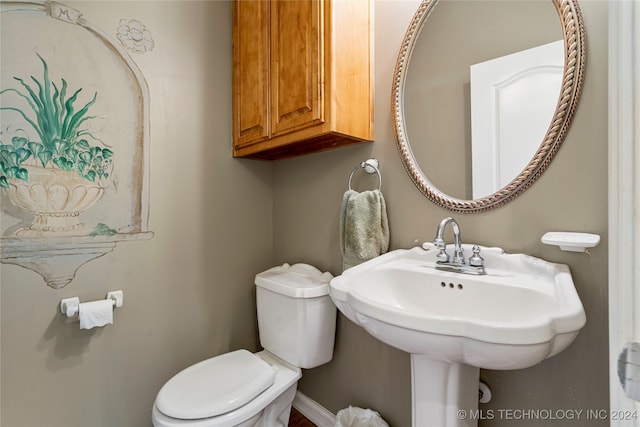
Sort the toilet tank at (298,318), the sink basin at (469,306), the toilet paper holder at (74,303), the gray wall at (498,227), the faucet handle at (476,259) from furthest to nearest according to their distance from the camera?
the toilet tank at (298,318) → the toilet paper holder at (74,303) → the faucet handle at (476,259) → the gray wall at (498,227) → the sink basin at (469,306)

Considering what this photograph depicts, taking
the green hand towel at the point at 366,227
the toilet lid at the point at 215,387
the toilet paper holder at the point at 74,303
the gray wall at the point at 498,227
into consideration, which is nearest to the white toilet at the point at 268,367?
the toilet lid at the point at 215,387

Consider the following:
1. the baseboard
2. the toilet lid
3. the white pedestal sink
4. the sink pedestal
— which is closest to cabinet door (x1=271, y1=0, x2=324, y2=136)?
the white pedestal sink

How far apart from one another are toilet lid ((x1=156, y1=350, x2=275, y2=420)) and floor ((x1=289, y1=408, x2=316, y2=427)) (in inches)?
19.4

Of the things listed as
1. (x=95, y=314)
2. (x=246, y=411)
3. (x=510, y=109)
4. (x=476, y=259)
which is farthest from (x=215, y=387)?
(x=510, y=109)

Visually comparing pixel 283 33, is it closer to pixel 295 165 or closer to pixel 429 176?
pixel 295 165

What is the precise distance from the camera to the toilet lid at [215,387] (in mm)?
1028

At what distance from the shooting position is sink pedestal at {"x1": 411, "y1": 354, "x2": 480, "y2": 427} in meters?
0.82

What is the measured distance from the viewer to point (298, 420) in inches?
61.8

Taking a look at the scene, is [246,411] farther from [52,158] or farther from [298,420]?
[52,158]

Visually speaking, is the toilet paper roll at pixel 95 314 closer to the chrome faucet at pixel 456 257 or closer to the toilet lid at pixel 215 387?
→ the toilet lid at pixel 215 387

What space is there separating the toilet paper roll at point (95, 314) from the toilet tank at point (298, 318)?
0.62 m

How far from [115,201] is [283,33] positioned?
1043 mm

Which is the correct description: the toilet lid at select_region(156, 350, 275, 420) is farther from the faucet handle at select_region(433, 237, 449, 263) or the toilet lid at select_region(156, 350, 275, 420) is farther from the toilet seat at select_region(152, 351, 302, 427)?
the faucet handle at select_region(433, 237, 449, 263)

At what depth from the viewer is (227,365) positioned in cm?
130
